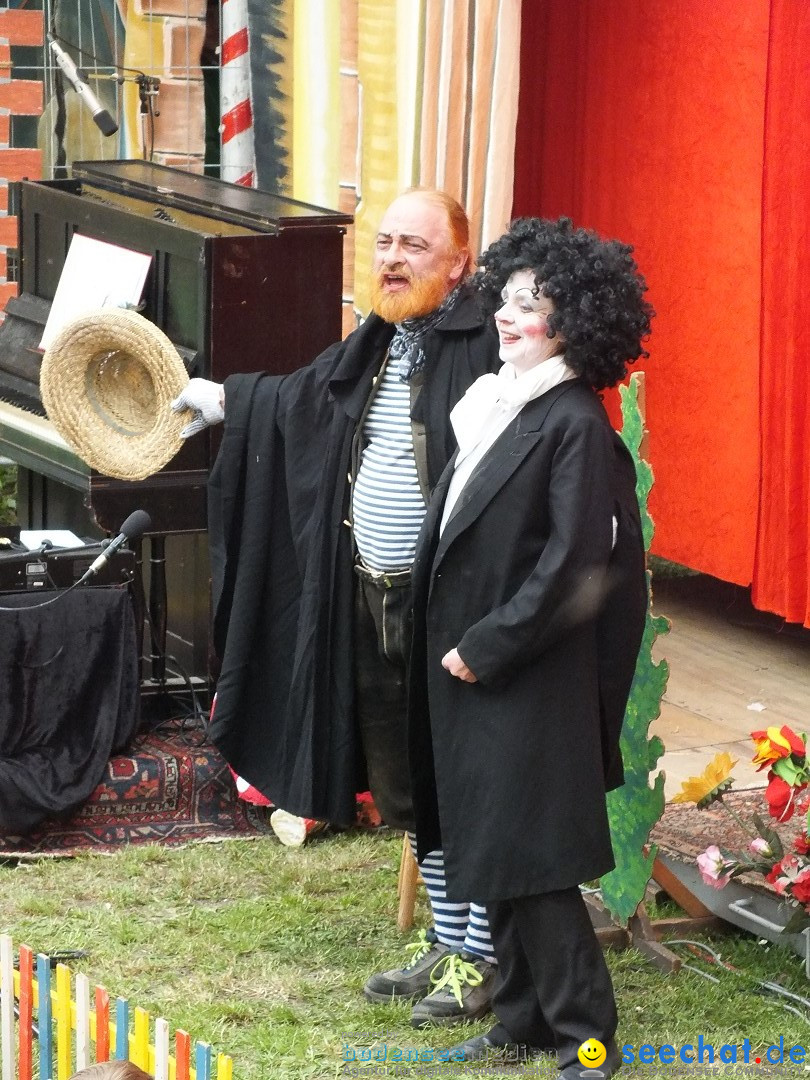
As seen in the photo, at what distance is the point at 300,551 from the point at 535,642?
99 centimetres

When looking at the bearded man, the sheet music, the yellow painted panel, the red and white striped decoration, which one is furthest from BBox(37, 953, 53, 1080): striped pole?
the red and white striped decoration

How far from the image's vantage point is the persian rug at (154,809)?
4.87 m

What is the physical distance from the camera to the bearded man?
12.3 feet

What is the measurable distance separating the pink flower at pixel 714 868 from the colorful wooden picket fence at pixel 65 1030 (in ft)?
4.42

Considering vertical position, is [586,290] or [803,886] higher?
[586,290]

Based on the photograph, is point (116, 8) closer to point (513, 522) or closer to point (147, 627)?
point (147, 627)

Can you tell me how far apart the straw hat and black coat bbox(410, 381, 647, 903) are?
3.36 feet

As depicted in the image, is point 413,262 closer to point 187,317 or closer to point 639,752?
point 639,752

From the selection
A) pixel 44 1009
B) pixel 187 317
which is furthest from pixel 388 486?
pixel 187 317

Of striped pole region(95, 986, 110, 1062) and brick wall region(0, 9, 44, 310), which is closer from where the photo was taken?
striped pole region(95, 986, 110, 1062)

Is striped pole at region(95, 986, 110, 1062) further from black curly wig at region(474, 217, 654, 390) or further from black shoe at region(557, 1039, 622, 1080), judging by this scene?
black curly wig at region(474, 217, 654, 390)

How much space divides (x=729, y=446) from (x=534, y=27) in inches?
82.9

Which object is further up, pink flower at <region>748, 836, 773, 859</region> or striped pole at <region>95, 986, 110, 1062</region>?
striped pole at <region>95, 986, 110, 1062</region>

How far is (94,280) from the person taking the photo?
5418 millimetres
